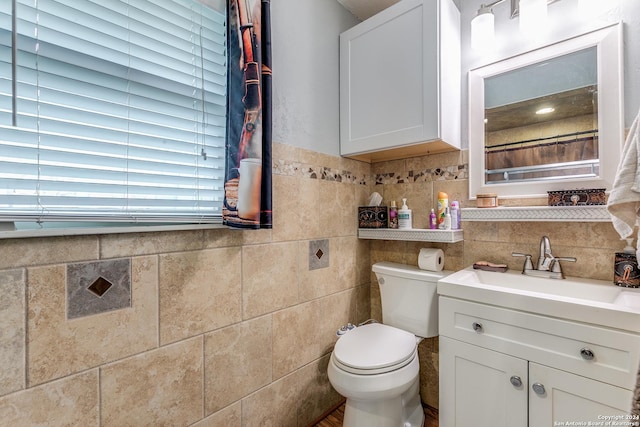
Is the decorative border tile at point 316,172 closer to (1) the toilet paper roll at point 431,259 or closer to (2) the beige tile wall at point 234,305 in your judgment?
(2) the beige tile wall at point 234,305

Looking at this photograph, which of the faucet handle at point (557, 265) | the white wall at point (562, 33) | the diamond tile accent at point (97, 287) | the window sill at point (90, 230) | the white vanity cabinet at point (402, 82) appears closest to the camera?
the window sill at point (90, 230)

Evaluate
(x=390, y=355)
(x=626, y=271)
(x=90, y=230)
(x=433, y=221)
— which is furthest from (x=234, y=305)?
(x=626, y=271)

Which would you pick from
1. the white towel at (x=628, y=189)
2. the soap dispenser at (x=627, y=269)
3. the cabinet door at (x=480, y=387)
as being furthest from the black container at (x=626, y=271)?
the cabinet door at (x=480, y=387)

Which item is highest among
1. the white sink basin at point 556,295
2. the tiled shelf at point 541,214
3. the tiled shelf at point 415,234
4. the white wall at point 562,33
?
the white wall at point 562,33

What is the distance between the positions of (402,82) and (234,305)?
4.58ft

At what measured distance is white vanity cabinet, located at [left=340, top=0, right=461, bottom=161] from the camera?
1421mm

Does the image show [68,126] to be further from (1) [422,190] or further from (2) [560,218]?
(2) [560,218]

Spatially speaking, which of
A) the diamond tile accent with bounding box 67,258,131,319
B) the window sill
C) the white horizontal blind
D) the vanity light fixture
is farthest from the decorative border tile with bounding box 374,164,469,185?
the diamond tile accent with bounding box 67,258,131,319

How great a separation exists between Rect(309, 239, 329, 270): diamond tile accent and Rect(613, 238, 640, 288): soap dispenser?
1266 mm

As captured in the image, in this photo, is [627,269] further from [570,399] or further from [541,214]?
[570,399]

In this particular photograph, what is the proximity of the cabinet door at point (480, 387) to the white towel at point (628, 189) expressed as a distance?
0.60 metres

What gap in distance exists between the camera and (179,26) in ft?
3.71

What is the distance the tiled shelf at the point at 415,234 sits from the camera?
59.4 inches

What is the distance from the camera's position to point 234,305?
49.6 inches
